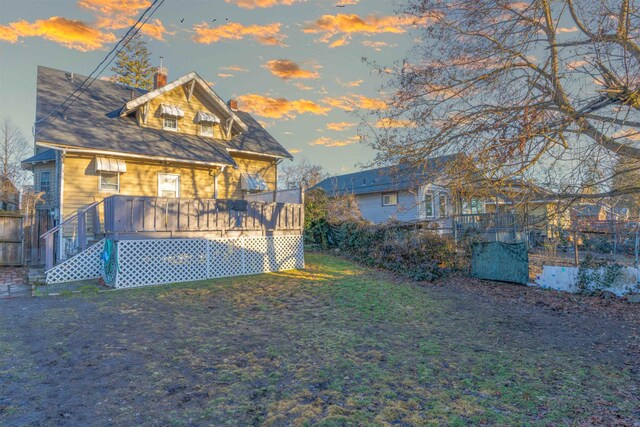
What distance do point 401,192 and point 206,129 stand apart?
40.8ft

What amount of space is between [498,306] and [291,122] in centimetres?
1568

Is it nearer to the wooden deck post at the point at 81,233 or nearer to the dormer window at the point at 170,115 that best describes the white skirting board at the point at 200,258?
the wooden deck post at the point at 81,233

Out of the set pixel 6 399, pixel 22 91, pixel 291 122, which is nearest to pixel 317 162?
pixel 291 122

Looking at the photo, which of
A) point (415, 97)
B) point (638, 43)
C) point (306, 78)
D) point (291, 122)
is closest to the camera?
point (638, 43)

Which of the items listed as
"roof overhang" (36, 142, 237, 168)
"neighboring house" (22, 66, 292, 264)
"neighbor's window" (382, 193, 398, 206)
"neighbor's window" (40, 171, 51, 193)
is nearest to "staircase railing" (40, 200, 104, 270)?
"neighboring house" (22, 66, 292, 264)

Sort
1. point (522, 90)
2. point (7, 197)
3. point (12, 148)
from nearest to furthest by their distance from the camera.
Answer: point (522, 90)
point (7, 197)
point (12, 148)

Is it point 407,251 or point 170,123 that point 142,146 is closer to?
point 170,123

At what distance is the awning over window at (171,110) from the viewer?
47.8 feet

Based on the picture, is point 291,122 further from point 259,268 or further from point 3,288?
point 3,288

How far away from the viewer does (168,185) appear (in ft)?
46.2

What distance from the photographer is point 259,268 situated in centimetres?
1189

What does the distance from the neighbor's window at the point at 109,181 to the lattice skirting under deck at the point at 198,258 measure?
3.14 m

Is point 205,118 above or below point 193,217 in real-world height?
above

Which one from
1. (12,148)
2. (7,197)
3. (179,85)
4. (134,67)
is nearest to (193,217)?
(179,85)
